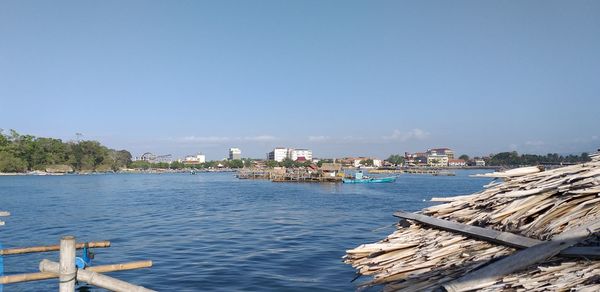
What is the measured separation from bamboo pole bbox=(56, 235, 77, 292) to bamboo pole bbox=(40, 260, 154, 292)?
114 mm

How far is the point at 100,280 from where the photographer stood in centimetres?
496

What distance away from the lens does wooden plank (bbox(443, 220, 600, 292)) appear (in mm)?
5988

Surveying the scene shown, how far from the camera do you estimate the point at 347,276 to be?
44.7ft

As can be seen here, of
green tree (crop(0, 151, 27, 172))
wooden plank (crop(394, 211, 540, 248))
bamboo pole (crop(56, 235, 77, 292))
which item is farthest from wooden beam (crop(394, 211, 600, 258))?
green tree (crop(0, 151, 27, 172))

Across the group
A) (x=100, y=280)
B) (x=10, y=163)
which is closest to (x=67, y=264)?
(x=100, y=280)

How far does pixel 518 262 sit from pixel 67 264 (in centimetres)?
580

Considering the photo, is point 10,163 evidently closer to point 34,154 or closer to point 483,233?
point 34,154

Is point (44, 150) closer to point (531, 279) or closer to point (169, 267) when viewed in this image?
point (169, 267)

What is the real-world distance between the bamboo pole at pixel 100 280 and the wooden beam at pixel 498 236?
541 centimetres

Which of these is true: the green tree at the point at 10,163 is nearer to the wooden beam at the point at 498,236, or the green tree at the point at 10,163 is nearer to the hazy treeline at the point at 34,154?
the hazy treeline at the point at 34,154

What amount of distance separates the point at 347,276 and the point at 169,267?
6334 mm

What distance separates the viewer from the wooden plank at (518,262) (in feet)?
19.6

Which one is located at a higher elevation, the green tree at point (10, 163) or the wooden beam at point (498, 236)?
the green tree at point (10, 163)

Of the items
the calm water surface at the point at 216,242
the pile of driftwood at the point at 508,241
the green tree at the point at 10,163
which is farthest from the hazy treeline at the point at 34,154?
the pile of driftwood at the point at 508,241
